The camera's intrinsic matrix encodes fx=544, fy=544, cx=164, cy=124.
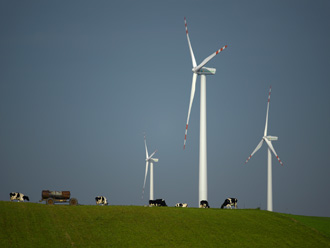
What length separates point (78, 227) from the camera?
164 ft

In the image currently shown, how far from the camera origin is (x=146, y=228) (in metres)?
51.4

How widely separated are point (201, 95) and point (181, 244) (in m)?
28.9

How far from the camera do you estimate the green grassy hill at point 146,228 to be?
4681 centimetres

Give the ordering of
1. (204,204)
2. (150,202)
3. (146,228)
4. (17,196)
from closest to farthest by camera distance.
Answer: (146,228)
(17,196)
(204,204)
(150,202)

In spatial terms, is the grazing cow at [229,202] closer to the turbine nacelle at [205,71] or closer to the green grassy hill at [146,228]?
the green grassy hill at [146,228]

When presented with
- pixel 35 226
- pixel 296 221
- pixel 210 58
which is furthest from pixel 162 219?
pixel 210 58

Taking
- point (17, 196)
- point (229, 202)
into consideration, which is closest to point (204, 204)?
point (229, 202)

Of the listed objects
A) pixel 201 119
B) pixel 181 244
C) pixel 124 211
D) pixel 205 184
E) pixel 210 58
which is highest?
pixel 210 58

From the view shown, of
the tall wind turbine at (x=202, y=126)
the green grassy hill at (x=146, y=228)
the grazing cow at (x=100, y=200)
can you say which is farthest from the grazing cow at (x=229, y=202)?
the grazing cow at (x=100, y=200)

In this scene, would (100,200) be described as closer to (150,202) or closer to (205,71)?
(150,202)

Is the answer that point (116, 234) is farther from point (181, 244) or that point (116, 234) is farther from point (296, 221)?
point (296, 221)

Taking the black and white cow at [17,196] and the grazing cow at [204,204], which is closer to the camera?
the black and white cow at [17,196]

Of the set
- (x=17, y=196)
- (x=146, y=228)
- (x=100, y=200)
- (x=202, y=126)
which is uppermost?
(x=202, y=126)

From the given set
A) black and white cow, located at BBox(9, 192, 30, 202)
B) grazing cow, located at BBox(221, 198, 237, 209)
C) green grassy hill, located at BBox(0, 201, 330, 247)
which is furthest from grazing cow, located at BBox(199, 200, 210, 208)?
black and white cow, located at BBox(9, 192, 30, 202)
